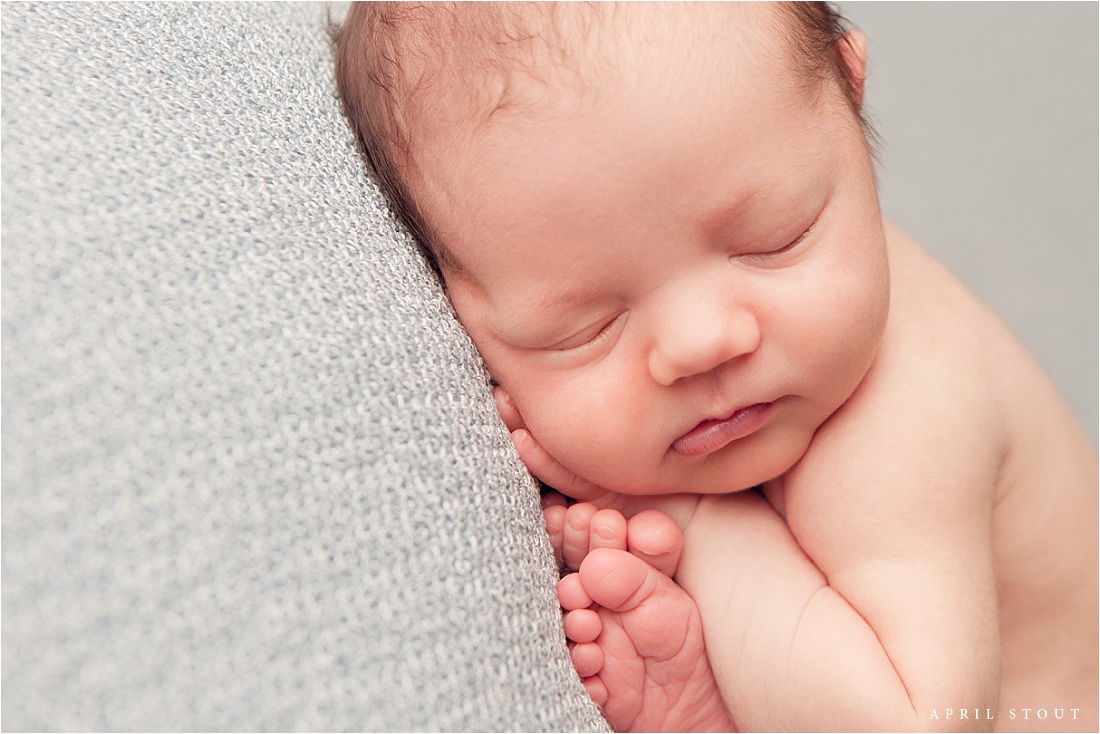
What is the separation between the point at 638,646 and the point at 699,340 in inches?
12.4

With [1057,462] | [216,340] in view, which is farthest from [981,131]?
[216,340]

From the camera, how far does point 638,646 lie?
2.89 feet

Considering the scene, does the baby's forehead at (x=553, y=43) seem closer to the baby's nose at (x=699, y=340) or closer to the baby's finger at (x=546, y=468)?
the baby's nose at (x=699, y=340)

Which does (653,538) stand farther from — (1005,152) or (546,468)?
(1005,152)

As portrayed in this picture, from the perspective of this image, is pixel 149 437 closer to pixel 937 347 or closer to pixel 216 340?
pixel 216 340

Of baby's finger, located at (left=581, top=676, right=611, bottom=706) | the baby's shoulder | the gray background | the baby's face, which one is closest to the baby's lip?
the baby's face

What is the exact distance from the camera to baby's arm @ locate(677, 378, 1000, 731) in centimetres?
81

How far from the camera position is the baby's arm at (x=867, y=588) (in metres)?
0.81

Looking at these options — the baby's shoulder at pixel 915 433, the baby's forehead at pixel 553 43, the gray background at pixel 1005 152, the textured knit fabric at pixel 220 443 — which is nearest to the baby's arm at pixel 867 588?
the baby's shoulder at pixel 915 433

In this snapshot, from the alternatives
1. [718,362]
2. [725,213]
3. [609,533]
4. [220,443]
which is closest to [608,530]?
[609,533]

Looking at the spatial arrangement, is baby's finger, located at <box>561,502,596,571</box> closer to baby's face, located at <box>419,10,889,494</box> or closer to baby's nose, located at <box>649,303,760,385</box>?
baby's face, located at <box>419,10,889,494</box>

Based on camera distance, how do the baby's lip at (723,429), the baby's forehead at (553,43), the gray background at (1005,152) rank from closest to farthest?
the baby's forehead at (553,43) < the baby's lip at (723,429) < the gray background at (1005,152)

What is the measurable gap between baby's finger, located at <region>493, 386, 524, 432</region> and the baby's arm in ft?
0.80

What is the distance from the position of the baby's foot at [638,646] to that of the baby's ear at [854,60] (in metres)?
0.49
